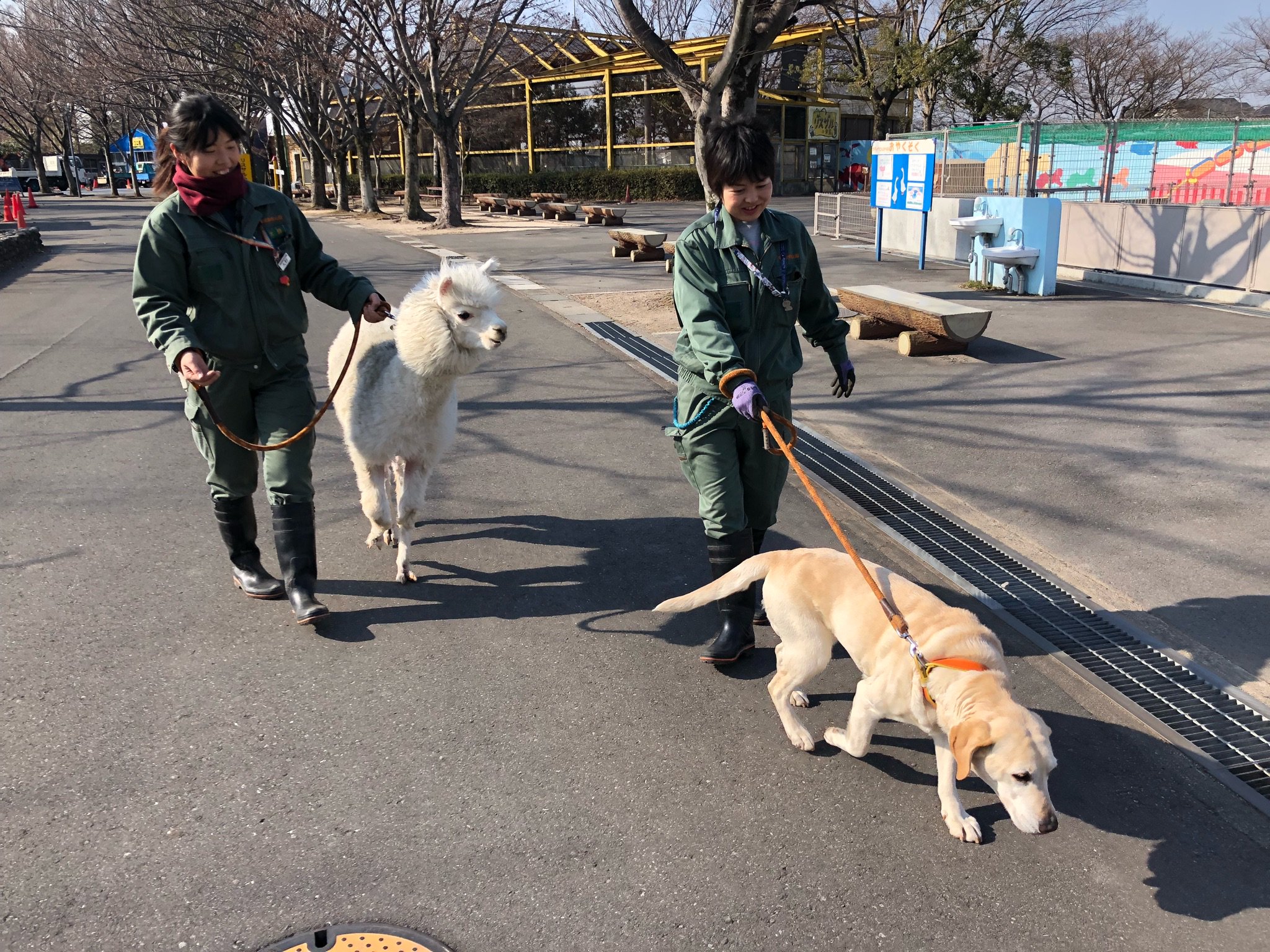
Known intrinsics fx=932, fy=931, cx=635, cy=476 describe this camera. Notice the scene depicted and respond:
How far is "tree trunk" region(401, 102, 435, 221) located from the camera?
30.0 meters

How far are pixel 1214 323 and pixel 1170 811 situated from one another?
369 inches

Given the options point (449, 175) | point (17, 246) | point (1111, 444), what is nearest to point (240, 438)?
point (1111, 444)

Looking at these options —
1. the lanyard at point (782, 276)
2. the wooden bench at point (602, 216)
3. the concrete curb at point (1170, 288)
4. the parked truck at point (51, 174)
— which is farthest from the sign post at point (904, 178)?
the parked truck at point (51, 174)

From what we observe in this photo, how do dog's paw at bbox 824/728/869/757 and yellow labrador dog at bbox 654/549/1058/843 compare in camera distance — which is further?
dog's paw at bbox 824/728/869/757

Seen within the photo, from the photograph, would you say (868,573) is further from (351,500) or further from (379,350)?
(351,500)

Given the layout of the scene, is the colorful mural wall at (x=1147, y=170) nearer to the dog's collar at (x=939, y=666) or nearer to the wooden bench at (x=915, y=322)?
the wooden bench at (x=915, y=322)

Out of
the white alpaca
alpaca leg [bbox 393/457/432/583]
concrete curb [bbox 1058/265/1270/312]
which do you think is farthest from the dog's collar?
concrete curb [bbox 1058/265/1270/312]

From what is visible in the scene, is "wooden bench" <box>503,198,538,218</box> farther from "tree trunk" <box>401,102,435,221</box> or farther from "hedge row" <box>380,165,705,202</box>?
"hedge row" <box>380,165,705,202</box>

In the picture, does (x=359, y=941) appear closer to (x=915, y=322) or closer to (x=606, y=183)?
(x=915, y=322)

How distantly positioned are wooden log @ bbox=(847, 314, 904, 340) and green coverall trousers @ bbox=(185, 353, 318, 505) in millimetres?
7176

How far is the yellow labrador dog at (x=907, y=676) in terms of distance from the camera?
8.11 ft

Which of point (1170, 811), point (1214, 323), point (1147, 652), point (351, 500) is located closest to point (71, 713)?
point (351, 500)

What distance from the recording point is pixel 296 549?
13.6 feet

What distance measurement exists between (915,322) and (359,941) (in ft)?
26.8
